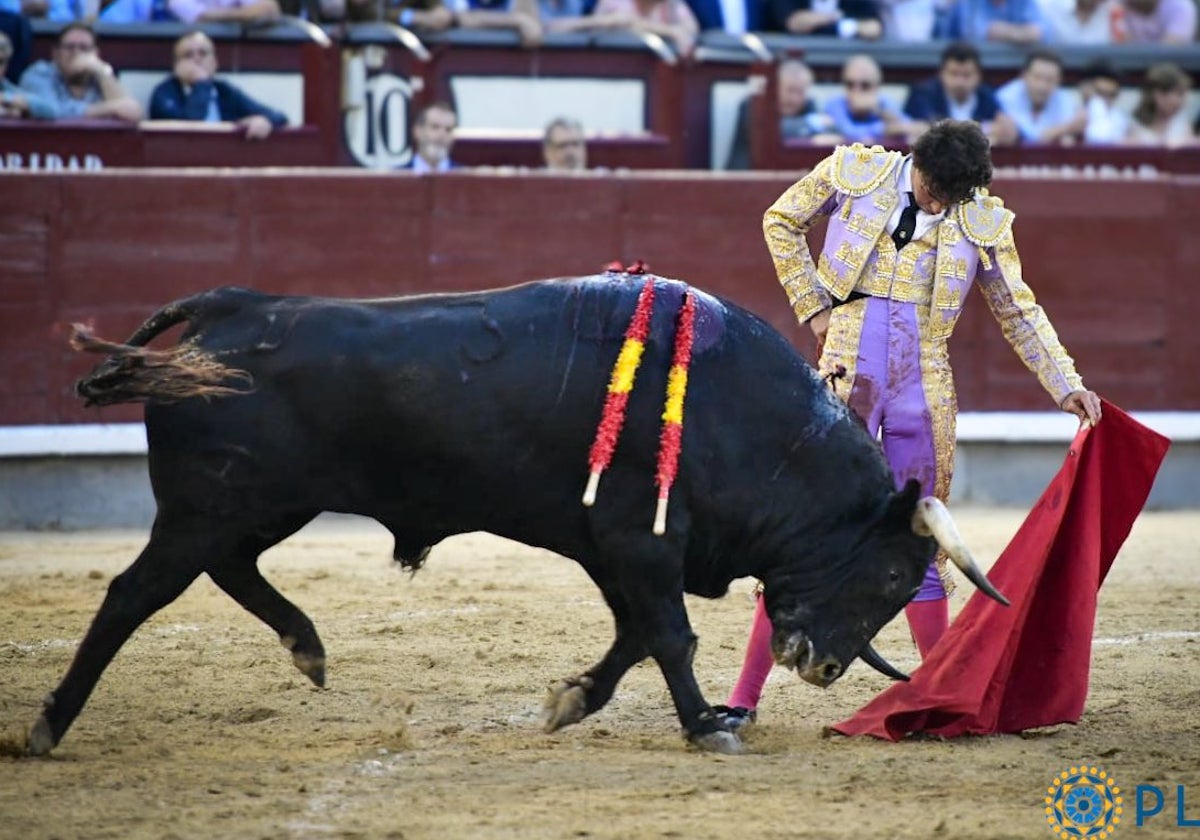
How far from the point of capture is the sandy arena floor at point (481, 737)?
11.9 feet

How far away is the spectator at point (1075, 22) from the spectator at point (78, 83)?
5.09 m

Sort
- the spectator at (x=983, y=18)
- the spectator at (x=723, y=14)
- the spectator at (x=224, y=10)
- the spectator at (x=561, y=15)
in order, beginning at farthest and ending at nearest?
the spectator at (x=983, y=18) → the spectator at (x=723, y=14) → the spectator at (x=561, y=15) → the spectator at (x=224, y=10)

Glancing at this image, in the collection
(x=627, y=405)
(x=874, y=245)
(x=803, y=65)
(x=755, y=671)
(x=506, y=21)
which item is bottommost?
(x=755, y=671)

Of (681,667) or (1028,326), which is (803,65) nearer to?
(1028,326)

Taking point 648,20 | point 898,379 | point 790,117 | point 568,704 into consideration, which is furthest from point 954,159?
point 648,20

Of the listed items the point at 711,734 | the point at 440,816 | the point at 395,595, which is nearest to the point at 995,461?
the point at 395,595

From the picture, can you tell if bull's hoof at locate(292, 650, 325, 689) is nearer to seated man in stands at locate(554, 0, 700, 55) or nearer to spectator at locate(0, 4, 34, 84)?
spectator at locate(0, 4, 34, 84)

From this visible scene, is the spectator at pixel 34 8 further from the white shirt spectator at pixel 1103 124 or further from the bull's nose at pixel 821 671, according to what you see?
the bull's nose at pixel 821 671

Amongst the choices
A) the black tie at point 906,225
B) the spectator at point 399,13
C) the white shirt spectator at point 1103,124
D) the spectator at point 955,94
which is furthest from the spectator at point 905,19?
the black tie at point 906,225

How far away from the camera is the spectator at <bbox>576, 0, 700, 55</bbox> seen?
9.23 m

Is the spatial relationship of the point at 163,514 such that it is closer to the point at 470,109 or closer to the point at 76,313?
the point at 76,313

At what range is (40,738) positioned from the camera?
4105 mm

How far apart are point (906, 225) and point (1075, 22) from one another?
6899 mm

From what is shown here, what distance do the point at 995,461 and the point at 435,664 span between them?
4.44m
